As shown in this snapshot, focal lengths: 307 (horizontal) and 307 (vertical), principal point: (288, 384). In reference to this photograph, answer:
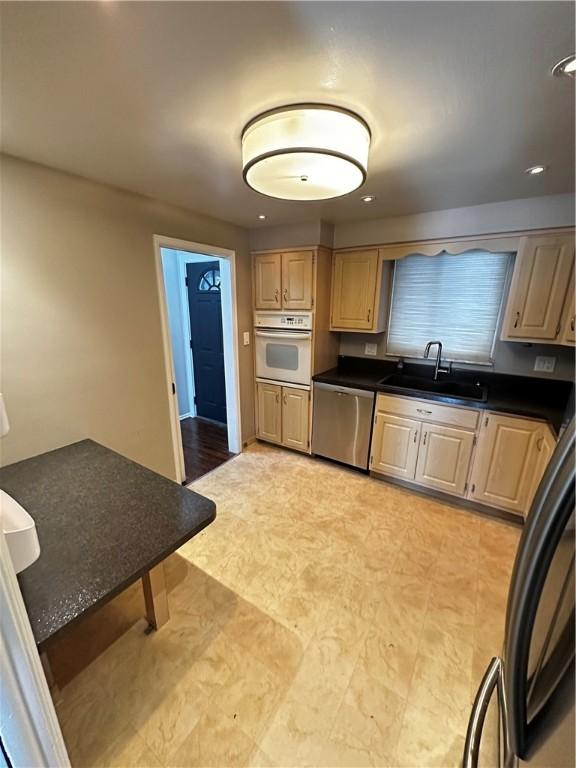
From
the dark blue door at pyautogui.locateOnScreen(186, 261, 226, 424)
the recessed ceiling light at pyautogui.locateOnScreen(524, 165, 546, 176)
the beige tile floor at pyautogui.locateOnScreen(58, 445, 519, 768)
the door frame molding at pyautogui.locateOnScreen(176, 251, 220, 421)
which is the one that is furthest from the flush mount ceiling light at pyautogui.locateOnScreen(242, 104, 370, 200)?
the door frame molding at pyautogui.locateOnScreen(176, 251, 220, 421)

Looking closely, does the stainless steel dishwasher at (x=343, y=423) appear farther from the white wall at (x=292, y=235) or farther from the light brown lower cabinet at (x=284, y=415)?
the white wall at (x=292, y=235)

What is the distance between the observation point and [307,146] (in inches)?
44.8

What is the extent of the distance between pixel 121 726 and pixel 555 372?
331cm

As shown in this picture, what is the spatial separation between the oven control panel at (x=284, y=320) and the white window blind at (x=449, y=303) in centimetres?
86

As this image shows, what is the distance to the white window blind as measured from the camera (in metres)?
2.58

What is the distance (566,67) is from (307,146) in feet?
2.64

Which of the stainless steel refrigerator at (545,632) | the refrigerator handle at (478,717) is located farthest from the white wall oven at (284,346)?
the stainless steel refrigerator at (545,632)

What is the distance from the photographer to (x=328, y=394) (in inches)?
117

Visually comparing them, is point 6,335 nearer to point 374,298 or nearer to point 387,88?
point 387,88

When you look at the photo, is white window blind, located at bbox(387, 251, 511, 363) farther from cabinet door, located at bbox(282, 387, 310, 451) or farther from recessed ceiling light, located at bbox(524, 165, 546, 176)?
cabinet door, located at bbox(282, 387, 310, 451)

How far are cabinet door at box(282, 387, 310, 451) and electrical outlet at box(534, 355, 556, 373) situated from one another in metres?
1.92

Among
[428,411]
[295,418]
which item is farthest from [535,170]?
[295,418]

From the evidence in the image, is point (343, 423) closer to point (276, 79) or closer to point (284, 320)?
point (284, 320)

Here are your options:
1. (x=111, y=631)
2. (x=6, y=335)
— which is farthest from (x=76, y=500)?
(x=6, y=335)
